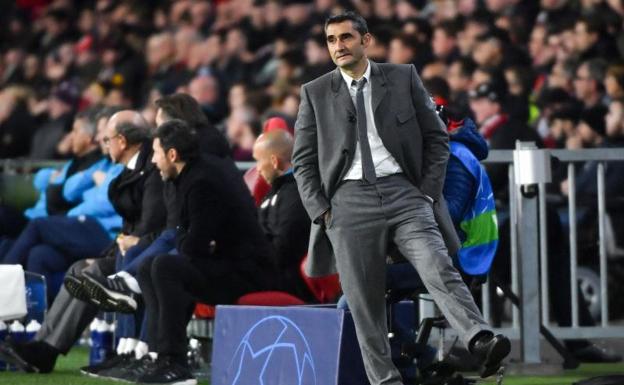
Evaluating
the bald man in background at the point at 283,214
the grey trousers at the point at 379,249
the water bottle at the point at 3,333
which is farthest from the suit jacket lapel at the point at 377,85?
the water bottle at the point at 3,333

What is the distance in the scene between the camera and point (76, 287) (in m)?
10.2

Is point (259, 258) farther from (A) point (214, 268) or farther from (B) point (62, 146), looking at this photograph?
(B) point (62, 146)

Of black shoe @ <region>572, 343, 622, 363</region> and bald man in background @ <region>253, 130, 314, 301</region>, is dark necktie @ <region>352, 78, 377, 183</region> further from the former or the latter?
black shoe @ <region>572, 343, 622, 363</region>

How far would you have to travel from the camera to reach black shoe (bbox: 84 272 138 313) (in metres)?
10.0

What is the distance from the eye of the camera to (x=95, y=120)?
494 inches

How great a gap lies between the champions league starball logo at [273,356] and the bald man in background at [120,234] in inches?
70.1

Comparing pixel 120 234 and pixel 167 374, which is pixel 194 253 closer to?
pixel 167 374

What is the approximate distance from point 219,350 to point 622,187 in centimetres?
360

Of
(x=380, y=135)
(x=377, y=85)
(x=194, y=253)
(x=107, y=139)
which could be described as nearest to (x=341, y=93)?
Result: (x=377, y=85)

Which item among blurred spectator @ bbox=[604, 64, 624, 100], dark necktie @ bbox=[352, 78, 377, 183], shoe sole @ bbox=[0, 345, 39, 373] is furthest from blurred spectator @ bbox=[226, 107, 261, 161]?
dark necktie @ bbox=[352, 78, 377, 183]

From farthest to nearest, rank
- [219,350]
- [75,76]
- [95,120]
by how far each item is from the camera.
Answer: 1. [75,76]
2. [95,120]
3. [219,350]

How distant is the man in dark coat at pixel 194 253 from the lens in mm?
9680

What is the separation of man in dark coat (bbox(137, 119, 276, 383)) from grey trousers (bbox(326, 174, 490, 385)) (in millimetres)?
1861

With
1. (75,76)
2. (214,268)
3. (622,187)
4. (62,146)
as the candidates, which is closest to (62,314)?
(214,268)
